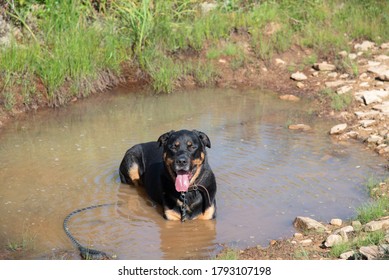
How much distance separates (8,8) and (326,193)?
7.23 meters

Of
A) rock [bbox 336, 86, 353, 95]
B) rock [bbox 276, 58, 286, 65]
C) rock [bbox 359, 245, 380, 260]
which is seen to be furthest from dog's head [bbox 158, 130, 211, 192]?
rock [bbox 276, 58, 286, 65]

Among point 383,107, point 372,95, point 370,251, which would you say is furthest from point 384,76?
point 370,251

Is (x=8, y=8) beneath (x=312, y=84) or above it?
above

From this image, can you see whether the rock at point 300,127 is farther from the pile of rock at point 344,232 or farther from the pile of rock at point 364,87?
the pile of rock at point 344,232

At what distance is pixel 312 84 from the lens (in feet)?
40.9

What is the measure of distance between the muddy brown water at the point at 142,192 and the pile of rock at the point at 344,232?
215 millimetres

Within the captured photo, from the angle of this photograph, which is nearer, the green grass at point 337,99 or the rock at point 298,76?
the green grass at point 337,99

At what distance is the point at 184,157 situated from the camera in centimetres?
703

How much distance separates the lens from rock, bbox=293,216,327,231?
676 cm

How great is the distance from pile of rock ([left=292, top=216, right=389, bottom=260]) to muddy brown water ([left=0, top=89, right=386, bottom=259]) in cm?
21

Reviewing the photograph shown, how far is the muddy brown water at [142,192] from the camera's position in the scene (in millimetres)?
6930

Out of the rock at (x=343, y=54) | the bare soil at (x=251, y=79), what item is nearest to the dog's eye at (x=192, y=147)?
the bare soil at (x=251, y=79)
